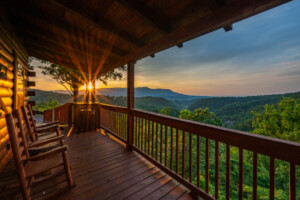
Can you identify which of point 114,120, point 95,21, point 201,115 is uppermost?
point 95,21

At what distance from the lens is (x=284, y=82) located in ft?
33.1

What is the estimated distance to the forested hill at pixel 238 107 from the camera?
59.5 feet

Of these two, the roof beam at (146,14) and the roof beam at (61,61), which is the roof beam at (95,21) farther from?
the roof beam at (61,61)

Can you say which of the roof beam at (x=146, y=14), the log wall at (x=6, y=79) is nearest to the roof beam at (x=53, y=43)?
the log wall at (x=6, y=79)

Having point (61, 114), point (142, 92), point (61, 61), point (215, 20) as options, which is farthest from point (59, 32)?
point (142, 92)

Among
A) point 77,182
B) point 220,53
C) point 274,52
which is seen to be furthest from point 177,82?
point 77,182

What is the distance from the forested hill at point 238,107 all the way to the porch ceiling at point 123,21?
1949cm

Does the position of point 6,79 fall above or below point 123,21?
below

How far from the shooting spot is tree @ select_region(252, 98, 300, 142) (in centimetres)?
1231

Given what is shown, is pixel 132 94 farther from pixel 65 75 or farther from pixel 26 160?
pixel 65 75

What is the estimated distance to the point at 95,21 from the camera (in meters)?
2.09

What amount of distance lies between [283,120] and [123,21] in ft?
61.4

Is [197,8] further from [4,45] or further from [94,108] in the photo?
[94,108]

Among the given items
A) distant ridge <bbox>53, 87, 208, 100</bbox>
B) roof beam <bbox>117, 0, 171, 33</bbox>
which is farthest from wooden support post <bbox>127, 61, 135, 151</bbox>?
distant ridge <bbox>53, 87, 208, 100</bbox>
